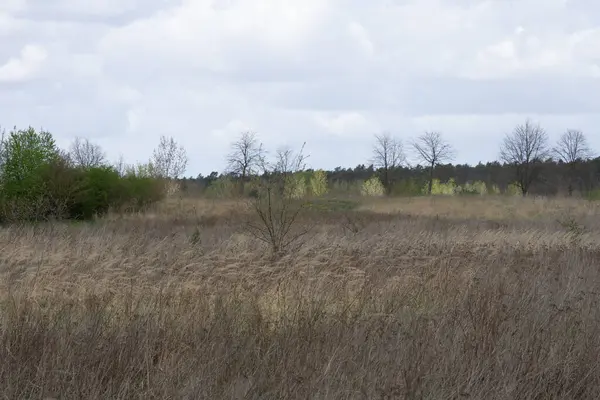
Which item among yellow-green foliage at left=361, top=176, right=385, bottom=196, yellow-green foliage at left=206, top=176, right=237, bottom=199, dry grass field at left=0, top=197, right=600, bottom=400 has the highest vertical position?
yellow-green foliage at left=206, top=176, right=237, bottom=199

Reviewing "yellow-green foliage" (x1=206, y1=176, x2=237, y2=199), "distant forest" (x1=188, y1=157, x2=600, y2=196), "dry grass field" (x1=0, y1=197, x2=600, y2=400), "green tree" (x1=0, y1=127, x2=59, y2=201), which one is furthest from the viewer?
"distant forest" (x1=188, y1=157, x2=600, y2=196)

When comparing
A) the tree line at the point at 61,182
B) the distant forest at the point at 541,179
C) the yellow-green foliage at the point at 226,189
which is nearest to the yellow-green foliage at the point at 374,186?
the distant forest at the point at 541,179

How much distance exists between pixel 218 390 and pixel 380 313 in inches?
91.6

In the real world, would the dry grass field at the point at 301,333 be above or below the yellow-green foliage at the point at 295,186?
below

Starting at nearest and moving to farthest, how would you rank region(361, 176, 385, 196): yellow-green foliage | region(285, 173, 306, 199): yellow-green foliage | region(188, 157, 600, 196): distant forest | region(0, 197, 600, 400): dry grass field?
region(0, 197, 600, 400): dry grass field → region(285, 173, 306, 199): yellow-green foliage → region(188, 157, 600, 196): distant forest → region(361, 176, 385, 196): yellow-green foliage

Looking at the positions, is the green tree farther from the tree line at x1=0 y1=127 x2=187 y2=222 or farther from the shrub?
the shrub

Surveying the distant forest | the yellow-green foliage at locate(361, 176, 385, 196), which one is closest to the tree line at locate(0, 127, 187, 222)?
the distant forest

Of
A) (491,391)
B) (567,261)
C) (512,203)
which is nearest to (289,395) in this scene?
(491,391)

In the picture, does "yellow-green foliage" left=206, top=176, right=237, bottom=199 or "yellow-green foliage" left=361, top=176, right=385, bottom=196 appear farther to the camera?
"yellow-green foliage" left=361, top=176, right=385, bottom=196

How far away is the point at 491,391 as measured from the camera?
4.57 meters

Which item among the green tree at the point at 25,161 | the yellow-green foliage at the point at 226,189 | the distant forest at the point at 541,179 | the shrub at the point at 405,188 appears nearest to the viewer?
the yellow-green foliage at the point at 226,189

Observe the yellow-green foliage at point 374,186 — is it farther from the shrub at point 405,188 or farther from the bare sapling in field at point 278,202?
the bare sapling in field at point 278,202

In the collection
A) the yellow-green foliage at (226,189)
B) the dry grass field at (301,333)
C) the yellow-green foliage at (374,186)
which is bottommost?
the dry grass field at (301,333)

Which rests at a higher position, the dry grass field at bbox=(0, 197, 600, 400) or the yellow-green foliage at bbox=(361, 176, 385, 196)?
the yellow-green foliage at bbox=(361, 176, 385, 196)
